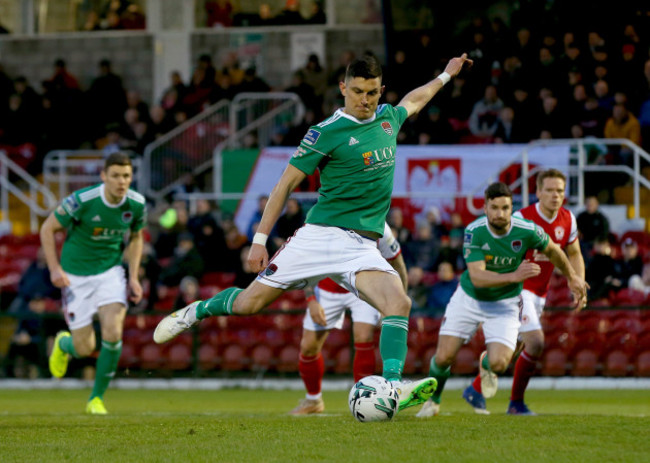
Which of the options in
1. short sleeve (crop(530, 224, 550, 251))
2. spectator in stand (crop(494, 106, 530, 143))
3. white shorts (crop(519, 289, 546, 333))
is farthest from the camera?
spectator in stand (crop(494, 106, 530, 143))

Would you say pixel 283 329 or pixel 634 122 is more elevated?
pixel 634 122

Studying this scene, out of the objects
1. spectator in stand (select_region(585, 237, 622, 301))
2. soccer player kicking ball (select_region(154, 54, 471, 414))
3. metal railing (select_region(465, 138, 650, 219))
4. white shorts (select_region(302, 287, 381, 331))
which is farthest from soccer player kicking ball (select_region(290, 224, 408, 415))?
metal railing (select_region(465, 138, 650, 219))

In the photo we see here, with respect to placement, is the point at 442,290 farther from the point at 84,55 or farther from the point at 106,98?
the point at 84,55

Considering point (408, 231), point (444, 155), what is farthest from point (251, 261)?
point (444, 155)

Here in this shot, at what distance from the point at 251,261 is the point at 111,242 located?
14.3 ft

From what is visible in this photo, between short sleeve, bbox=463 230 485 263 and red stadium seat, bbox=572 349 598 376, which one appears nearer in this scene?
short sleeve, bbox=463 230 485 263

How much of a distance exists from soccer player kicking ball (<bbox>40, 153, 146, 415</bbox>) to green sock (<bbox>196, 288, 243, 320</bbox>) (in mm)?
2995

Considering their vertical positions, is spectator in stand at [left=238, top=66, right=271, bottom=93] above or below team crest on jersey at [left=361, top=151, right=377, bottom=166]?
above

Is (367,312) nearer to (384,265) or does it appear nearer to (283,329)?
(384,265)

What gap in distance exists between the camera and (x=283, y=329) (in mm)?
16766

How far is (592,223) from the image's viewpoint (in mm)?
17000

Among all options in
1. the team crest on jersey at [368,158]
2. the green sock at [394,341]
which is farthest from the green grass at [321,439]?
the team crest on jersey at [368,158]

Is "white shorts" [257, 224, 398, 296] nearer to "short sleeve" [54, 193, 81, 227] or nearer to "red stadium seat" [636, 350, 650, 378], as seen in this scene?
"short sleeve" [54, 193, 81, 227]

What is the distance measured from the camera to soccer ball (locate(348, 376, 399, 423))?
7.57 meters
